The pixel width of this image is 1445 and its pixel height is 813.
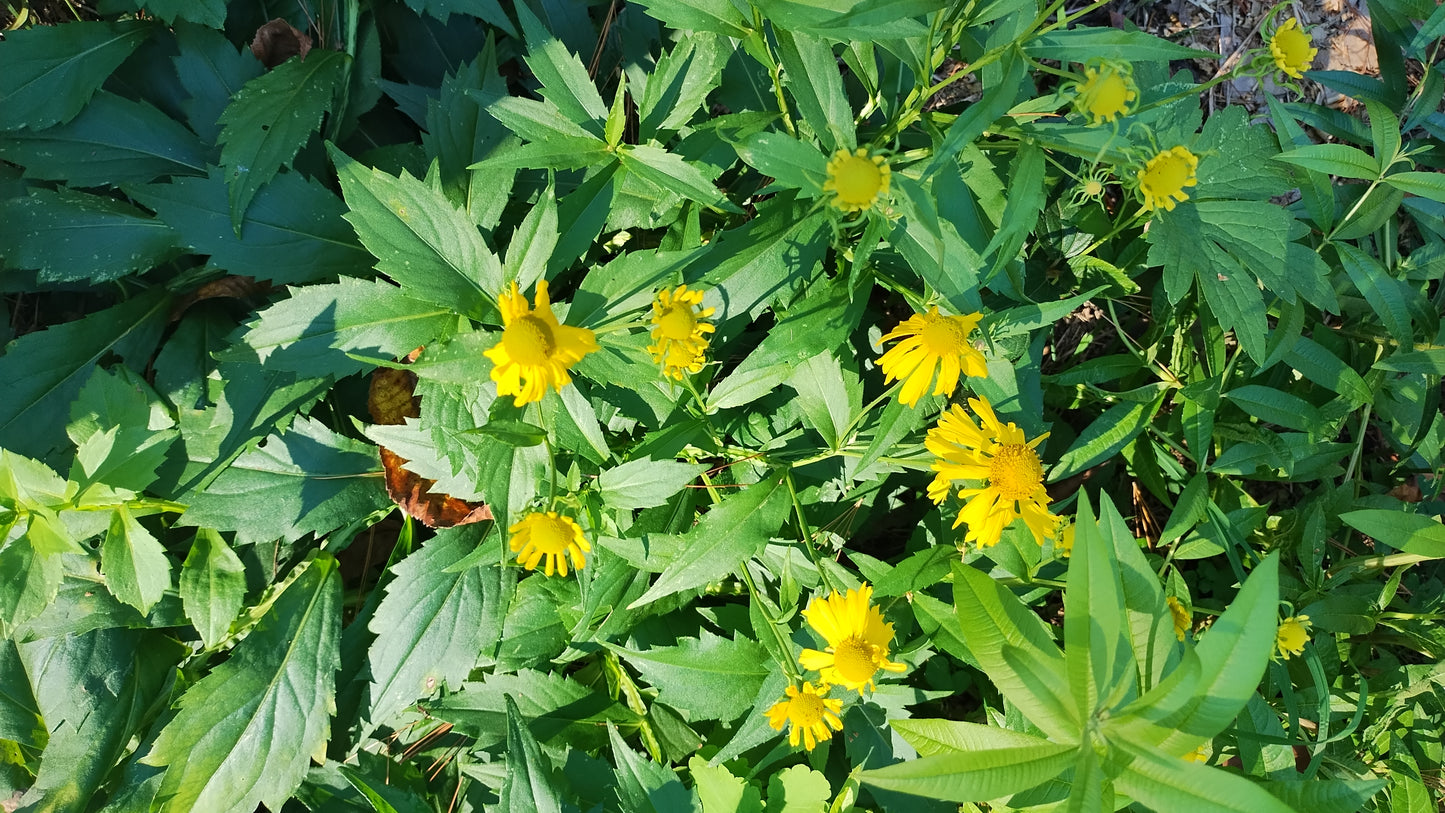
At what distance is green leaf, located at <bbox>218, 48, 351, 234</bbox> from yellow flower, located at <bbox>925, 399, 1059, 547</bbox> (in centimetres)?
162

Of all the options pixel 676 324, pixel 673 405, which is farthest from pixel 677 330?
pixel 673 405

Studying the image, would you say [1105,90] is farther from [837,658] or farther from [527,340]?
[837,658]

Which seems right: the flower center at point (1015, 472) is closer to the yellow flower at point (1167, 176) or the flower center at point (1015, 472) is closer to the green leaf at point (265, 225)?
the yellow flower at point (1167, 176)

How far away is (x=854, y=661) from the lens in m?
1.59

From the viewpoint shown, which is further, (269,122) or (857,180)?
(269,122)

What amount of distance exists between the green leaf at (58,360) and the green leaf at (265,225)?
0.37 meters

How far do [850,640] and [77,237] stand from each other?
211 centimetres

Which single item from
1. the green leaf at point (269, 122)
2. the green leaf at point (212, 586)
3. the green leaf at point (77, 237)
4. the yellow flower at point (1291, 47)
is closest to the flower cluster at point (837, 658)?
the yellow flower at point (1291, 47)

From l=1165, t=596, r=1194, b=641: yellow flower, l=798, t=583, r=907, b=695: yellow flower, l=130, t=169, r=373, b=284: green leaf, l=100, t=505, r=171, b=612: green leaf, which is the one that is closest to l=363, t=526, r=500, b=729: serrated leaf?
l=100, t=505, r=171, b=612: green leaf

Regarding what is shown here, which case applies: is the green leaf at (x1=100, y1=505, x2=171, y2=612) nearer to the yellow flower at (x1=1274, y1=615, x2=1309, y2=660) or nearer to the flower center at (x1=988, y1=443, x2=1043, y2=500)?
the flower center at (x1=988, y1=443, x2=1043, y2=500)

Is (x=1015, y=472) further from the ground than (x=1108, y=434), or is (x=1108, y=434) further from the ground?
(x=1015, y=472)

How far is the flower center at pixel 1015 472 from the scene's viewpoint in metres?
1.52

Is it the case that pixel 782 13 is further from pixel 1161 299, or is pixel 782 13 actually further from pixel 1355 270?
pixel 1355 270

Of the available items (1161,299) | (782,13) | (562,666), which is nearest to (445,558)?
(562,666)
